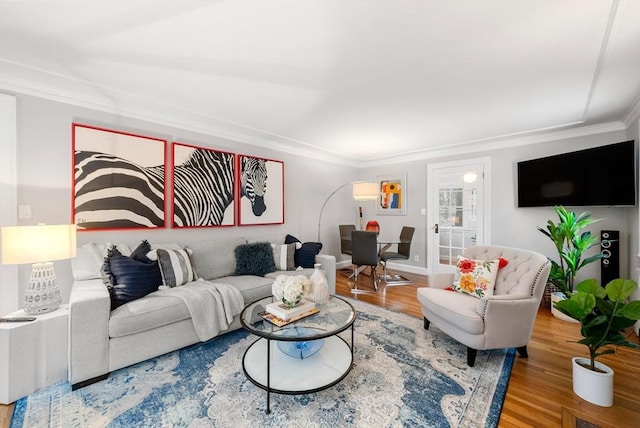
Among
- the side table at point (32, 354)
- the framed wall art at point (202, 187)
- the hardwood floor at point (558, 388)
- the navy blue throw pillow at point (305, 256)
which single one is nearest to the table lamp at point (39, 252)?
the side table at point (32, 354)

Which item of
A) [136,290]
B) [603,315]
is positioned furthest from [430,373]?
[136,290]

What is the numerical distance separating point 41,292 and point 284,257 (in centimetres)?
222

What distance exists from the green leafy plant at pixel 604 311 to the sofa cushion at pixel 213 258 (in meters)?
3.06

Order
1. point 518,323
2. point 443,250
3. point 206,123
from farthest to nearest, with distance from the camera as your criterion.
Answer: point 443,250 < point 206,123 < point 518,323

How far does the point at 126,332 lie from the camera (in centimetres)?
202

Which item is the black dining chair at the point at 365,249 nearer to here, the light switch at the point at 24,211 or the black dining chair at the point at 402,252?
the black dining chair at the point at 402,252

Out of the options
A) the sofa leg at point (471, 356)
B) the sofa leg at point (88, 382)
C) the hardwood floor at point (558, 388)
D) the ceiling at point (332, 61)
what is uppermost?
the ceiling at point (332, 61)

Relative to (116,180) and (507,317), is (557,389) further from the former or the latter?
(116,180)

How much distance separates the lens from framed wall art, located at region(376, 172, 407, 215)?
17.7ft

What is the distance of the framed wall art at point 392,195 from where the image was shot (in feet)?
17.7

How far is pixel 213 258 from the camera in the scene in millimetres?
3139

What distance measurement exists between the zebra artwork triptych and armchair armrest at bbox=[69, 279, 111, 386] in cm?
108

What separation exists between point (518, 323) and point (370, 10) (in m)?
2.50

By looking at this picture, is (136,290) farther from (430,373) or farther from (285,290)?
(430,373)
